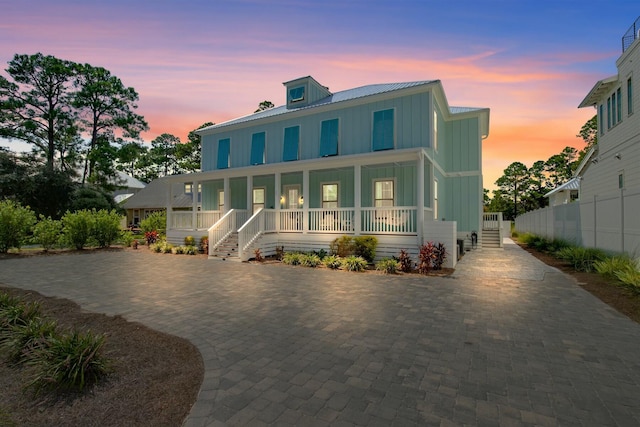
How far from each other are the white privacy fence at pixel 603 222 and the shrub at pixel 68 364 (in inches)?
443

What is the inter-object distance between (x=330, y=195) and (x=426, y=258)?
255 inches

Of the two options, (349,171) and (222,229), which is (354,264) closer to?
(349,171)

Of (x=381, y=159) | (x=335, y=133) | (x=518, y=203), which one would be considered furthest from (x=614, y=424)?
(x=518, y=203)

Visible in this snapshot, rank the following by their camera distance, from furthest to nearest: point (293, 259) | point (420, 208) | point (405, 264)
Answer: point (293, 259)
point (420, 208)
point (405, 264)

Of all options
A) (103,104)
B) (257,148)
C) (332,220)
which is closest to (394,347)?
(332,220)

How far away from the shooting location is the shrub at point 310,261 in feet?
35.5

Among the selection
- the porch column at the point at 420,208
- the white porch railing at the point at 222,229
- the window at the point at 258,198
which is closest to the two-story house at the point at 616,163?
the porch column at the point at 420,208

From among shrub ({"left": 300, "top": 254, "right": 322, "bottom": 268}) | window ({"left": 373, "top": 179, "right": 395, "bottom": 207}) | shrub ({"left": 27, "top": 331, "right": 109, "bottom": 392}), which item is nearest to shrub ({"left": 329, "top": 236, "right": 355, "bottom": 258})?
shrub ({"left": 300, "top": 254, "right": 322, "bottom": 268})

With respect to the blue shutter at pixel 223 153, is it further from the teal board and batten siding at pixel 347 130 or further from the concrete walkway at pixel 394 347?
the concrete walkway at pixel 394 347

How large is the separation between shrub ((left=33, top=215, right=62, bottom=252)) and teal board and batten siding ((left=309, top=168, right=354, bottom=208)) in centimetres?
1337

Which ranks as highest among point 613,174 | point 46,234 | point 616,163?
point 616,163

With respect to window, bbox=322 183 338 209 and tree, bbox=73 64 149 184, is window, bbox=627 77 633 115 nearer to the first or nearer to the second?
window, bbox=322 183 338 209

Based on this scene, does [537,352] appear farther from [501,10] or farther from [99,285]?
[99,285]

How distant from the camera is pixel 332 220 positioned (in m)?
12.5
